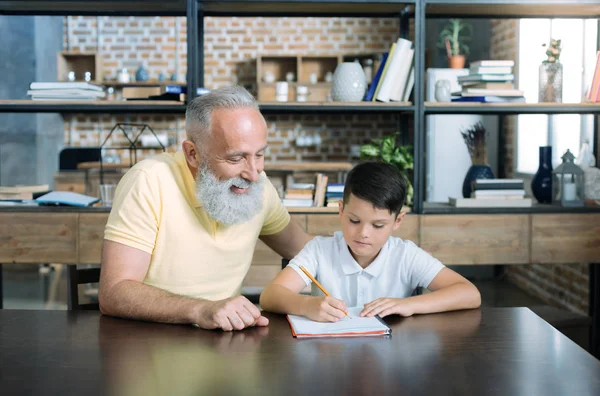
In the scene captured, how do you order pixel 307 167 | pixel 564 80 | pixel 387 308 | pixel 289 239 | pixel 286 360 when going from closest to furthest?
pixel 286 360 → pixel 387 308 → pixel 289 239 → pixel 564 80 → pixel 307 167

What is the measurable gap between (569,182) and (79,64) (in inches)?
224

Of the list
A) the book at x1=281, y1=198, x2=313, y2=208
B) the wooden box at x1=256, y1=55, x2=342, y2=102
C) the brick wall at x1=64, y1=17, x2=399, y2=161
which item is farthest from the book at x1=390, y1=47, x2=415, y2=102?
the brick wall at x1=64, y1=17, x2=399, y2=161

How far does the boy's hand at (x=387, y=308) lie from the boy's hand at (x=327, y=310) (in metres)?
0.06

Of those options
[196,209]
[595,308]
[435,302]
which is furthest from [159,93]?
[595,308]

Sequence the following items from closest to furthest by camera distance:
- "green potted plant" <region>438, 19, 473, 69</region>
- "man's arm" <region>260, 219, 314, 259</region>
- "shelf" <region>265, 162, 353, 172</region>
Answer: "man's arm" <region>260, 219, 314, 259</region> < "green potted plant" <region>438, 19, 473, 69</region> < "shelf" <region>265, 162, 353, 172</region>

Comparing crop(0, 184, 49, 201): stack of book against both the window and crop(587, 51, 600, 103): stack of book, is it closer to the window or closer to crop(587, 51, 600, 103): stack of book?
crop(587, 51, 600, 103): stack of book

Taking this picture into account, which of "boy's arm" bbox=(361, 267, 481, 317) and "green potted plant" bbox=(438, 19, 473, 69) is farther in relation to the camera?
"green potted plant" bbox=(438, 19, 473, 69)

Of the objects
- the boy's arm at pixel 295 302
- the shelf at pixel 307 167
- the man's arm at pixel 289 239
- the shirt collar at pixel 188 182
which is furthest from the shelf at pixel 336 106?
the shelf at pixel 307 167

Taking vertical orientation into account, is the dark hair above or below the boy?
above

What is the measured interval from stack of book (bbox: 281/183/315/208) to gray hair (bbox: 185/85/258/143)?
4.21ft

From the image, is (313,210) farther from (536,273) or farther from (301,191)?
(536,273)

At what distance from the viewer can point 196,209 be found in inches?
70.5

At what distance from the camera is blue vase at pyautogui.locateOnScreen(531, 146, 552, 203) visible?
3.13 m

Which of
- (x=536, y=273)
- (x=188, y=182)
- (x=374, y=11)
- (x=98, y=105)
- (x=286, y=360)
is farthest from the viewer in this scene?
(x=536, y=273)
